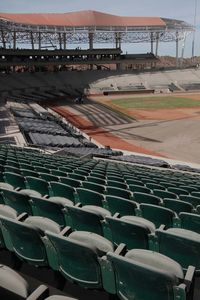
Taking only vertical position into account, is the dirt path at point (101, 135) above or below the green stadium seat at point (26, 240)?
below

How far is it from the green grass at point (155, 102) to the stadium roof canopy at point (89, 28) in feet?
81.1

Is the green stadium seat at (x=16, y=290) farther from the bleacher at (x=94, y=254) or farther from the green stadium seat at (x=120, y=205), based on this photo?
the green stadium seat at (x=120, y=205)

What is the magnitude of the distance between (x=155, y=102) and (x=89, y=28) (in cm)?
2953

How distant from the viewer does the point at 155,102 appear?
69.6 metres

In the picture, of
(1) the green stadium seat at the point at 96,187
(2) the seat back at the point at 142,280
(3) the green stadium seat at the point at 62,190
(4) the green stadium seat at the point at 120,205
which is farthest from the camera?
(1) the green stadium seat at the point at 96,187

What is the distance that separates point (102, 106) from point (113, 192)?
58.0 metres

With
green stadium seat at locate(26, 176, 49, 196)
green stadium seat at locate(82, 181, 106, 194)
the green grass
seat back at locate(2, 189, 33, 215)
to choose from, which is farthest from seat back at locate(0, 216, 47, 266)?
the green grass

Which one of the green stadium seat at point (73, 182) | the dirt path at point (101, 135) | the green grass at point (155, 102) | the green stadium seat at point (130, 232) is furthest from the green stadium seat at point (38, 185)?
the green grass at point (155, 102)

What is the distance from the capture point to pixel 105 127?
48906 mm

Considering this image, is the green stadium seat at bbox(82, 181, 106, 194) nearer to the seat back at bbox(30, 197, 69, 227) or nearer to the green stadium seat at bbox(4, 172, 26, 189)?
the green stadium seat at bbox(4, 172, 26, 189)

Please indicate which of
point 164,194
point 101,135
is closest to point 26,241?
point 164,194

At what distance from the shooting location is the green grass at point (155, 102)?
212 ft

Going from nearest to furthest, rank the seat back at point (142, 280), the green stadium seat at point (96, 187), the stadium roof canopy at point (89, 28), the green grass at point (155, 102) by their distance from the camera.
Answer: the seat back at point (142, 280) < the green stadium seat at point (96, 187) < the green grass at point (155, 102) < the stadium roof canopy at point (89, 28)

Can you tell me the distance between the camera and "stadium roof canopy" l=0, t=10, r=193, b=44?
83312 millimetres
